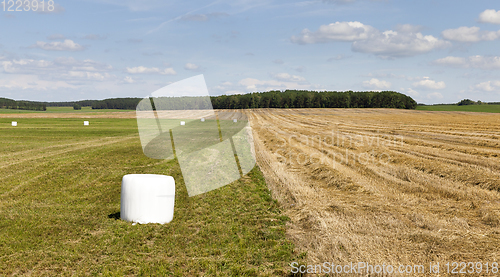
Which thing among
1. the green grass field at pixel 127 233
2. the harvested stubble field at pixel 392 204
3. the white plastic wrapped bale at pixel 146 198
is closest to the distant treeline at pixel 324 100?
the harvested stubble field at pixel 392 204

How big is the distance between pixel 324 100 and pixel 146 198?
131m

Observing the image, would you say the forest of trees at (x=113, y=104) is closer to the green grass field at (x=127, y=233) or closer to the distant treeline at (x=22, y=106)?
the distant treeline at (x=22, y=106)

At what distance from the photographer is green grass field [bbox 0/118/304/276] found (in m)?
5.86

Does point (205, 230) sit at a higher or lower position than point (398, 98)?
lower

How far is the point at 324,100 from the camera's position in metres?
134

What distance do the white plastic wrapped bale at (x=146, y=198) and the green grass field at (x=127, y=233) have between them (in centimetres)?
23

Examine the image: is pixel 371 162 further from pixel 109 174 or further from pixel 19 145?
pixel 19 145

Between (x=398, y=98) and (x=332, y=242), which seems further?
(x=398, y=98)

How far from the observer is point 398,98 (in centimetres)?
12481

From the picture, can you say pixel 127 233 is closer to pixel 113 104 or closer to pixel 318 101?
pixel 318 101

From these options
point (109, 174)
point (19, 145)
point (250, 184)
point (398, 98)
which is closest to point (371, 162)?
point (250, 184)

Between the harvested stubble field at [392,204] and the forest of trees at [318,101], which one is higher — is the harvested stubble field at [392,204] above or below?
below

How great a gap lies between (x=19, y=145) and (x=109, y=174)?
13.6 metres

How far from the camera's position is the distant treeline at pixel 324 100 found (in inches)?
4948
